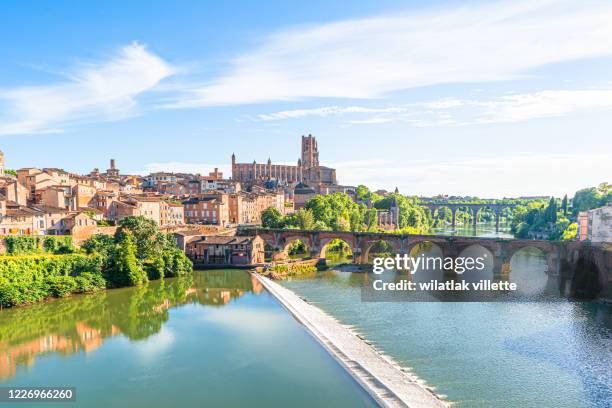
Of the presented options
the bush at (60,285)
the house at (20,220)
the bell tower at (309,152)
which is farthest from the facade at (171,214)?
the bell tower at (309,152)

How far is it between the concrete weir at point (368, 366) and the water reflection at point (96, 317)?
7970 mm

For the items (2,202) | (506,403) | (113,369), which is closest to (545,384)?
(506,403)

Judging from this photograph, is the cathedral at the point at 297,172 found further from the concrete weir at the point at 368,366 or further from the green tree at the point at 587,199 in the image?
the concrete weir at the point at 368,366

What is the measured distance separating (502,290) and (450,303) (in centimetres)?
695

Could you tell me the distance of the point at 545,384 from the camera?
1719 cm

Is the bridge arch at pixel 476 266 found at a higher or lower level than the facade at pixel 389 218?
lower

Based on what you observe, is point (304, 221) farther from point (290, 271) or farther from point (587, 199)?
point (587, 199)

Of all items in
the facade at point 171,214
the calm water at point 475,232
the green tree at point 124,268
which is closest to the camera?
the green tree at point 124,268

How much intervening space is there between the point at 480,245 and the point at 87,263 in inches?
1234

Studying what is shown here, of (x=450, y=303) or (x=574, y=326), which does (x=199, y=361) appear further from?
(x=574, y=326)

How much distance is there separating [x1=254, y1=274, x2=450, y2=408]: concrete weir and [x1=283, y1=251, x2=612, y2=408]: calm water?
763mm

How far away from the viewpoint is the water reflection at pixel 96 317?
21.3 metres

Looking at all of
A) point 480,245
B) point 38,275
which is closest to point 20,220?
point 38,275

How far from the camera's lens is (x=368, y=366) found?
18.3m
